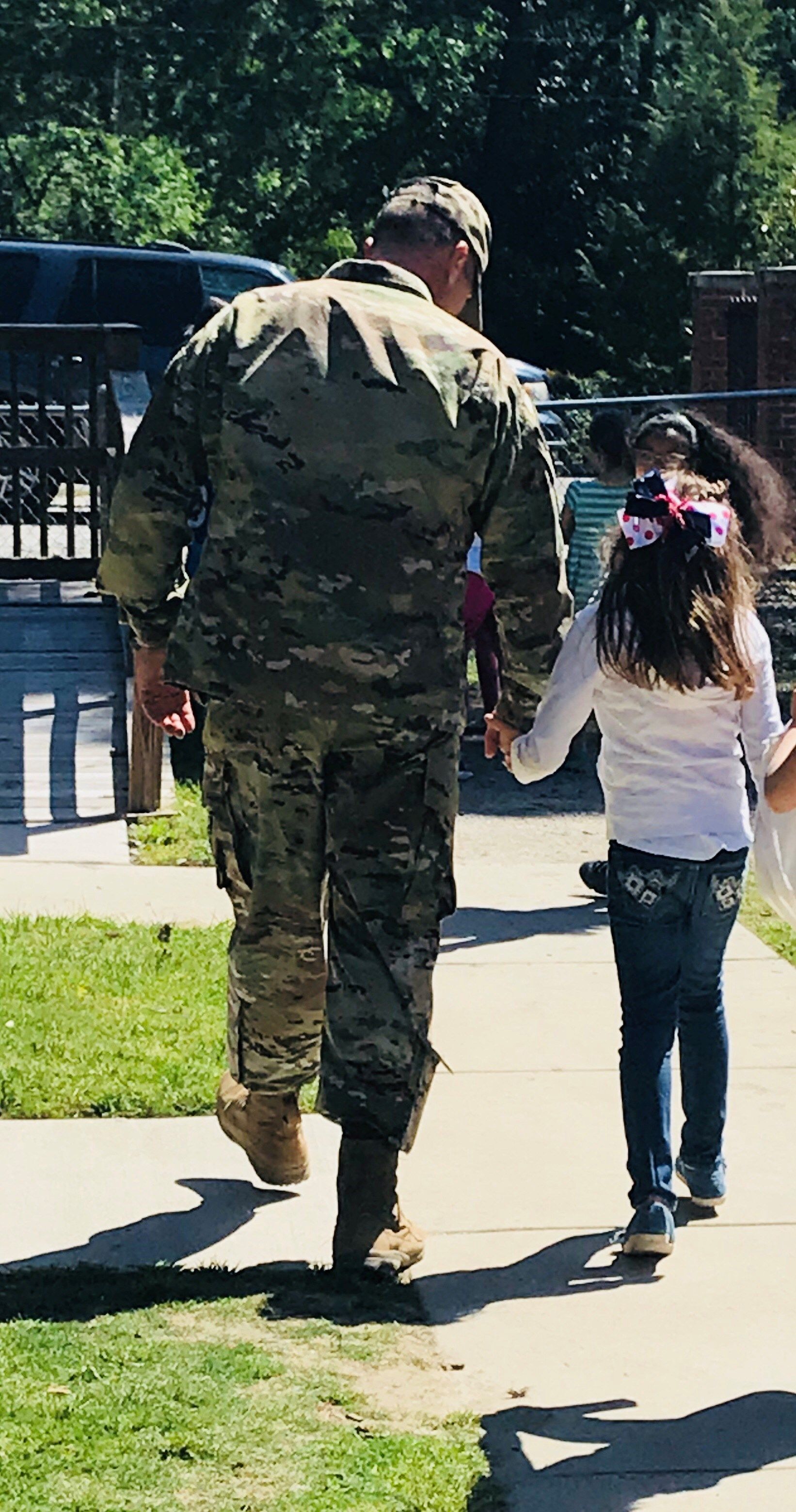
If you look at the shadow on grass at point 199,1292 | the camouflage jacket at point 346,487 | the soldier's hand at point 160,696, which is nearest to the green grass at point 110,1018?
the shadow on grass at point 199,1292

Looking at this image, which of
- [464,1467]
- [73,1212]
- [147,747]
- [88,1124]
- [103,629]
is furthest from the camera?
[103,629]

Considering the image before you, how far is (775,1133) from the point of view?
5062mm

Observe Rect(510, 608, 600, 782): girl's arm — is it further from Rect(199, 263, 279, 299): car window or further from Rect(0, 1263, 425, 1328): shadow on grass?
Rect(199, 263, 279, 299): car window

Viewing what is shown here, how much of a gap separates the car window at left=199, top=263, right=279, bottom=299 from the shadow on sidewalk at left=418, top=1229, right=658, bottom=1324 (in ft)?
45.9

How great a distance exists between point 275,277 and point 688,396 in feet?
20.7

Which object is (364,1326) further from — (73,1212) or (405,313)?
(405,313)

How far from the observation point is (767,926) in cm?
714

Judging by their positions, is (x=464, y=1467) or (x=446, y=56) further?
(x=446, y=56)

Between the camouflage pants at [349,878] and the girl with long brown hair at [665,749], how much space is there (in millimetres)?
321

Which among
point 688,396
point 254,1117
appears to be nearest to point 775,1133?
point 254,1117

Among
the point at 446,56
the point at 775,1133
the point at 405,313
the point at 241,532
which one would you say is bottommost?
the point at 775,1133

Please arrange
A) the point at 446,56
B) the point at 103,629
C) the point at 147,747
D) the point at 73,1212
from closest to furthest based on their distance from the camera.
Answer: the point at 73,1212 < the point at 147,747 < the point at 103,629 < the point at 446,56

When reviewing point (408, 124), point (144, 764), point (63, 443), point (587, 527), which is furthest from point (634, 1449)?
point (408, 124)

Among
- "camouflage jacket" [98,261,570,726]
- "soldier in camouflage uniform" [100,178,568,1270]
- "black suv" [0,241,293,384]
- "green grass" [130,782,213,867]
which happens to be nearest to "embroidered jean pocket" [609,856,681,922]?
"soldier in camouflage uniform" [100,178,568,1270]
